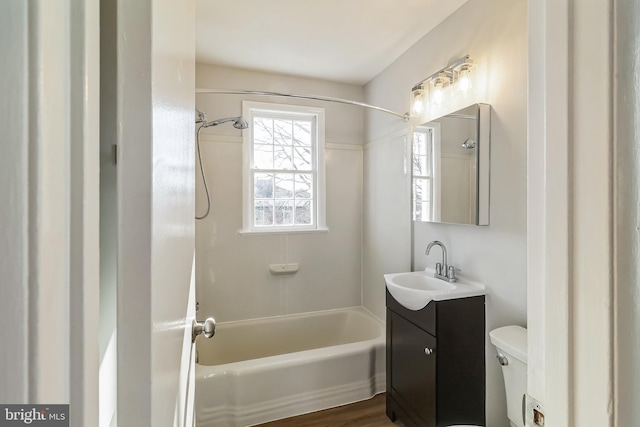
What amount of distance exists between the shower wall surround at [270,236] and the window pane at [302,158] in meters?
0.20

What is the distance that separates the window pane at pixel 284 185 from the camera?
2.87 m

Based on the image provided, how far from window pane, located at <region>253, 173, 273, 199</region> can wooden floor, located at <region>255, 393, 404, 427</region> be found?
1823 millimetres

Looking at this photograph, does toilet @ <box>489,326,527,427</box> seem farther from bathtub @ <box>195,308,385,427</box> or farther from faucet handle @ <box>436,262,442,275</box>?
bathtub @ <box>195,308,385,427</box>

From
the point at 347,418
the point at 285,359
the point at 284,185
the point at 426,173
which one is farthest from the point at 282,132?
the point at 347,418

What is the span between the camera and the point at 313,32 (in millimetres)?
2102

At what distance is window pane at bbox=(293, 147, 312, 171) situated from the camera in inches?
115

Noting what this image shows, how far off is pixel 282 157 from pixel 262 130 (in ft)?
1.04

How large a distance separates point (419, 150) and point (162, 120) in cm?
196

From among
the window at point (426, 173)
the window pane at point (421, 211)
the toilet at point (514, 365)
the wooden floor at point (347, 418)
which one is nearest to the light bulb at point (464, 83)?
the window at point (426, 173)

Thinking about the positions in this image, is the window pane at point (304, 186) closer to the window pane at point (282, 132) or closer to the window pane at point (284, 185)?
the window pane at point (284, 185)

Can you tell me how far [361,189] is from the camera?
10.1ft

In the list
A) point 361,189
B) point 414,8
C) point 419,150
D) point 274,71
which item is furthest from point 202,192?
point 414,8
